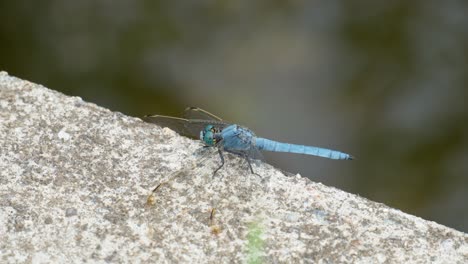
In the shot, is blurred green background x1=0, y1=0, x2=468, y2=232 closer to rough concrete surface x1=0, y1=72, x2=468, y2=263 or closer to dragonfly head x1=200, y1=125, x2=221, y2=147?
dragonfly head x1=200, y1=125, x2=221, y2=147

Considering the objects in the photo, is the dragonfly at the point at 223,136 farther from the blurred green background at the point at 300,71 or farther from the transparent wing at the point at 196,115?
the blurred green background at the point at 300,71

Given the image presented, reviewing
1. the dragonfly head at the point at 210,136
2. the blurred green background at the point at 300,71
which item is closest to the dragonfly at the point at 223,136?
the dragonfly head at the point at 210,136

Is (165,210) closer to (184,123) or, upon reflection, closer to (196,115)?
(184,123)

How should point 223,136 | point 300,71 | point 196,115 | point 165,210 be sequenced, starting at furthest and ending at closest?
point 300,71, point 196,115, point 223,136, point 165,210

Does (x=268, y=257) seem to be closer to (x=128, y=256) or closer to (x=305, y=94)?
(x=128, y=256)

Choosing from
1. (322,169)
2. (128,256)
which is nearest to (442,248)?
(128,256)

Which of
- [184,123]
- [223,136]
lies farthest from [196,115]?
[223,136]

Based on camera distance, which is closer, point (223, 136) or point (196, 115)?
point (223, 136)
